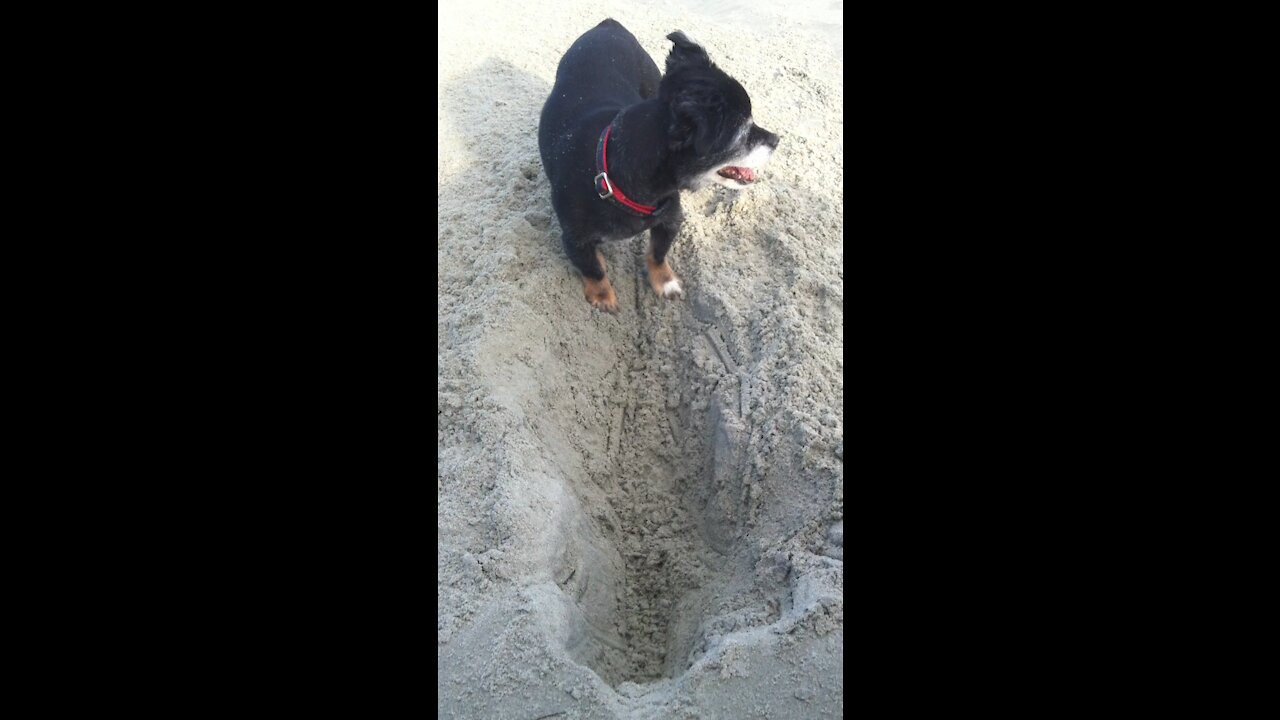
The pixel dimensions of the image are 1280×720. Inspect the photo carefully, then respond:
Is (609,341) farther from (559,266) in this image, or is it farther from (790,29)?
(790,29)

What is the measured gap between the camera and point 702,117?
322 cm

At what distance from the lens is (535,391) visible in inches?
141

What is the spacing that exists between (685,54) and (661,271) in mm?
1123

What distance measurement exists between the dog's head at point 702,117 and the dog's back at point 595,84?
561mm

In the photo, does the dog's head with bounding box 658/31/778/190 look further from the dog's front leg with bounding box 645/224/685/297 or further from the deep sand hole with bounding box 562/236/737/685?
the deep sand hole with bounding box 562/236/737/685

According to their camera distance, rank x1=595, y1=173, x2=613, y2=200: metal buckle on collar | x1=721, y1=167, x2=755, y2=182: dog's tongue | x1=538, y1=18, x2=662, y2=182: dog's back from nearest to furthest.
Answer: x1=595, y1=173, x2=613, y2=200: metal buckle on collar
x1=721, y1=167, x2=755, y2=182: dog's tongue
x1=538, y1=18, x2=662, y2=182: dog's back

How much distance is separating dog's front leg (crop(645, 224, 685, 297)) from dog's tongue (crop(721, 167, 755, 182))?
43 centimetres

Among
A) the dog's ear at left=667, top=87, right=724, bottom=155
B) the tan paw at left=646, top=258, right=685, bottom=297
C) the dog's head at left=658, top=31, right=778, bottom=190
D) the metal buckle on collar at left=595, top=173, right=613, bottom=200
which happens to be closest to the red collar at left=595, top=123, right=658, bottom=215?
the metal buckle on collar at left=595, top=173, right=613, bottom=200

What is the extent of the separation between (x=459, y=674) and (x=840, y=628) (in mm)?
1116

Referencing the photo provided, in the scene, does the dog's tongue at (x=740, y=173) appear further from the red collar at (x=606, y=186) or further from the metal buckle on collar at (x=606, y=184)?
the metal buckle on collar at (x=606, y=184)

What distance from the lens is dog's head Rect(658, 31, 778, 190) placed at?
323cm

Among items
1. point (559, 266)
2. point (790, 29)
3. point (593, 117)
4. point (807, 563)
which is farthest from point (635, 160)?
point (790, 29)

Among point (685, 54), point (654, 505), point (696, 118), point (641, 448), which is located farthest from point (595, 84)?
point (654, 505)

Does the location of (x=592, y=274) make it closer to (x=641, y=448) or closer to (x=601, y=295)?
(x=601, y=295)
